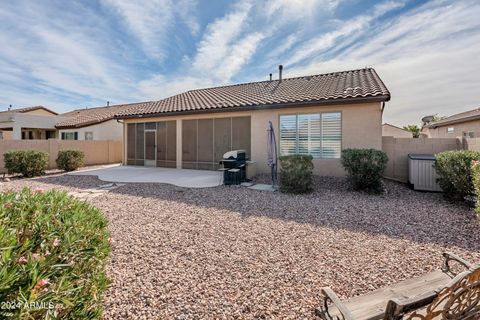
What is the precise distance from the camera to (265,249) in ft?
13.4

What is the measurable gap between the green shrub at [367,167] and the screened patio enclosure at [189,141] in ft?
17.1

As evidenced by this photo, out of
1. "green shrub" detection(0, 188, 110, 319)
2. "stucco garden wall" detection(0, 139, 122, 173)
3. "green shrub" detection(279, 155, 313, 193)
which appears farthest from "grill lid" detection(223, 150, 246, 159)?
"stucco garden wall" detection(0, 139, 122, 173)

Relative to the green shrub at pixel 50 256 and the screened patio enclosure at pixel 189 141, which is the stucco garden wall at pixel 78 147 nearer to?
the screened patio enclosure at pixel 189 141

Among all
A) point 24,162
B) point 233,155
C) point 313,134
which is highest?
point 313,134

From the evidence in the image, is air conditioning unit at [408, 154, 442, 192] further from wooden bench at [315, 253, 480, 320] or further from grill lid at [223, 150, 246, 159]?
wooden bench at [315, 253, 480, 320]

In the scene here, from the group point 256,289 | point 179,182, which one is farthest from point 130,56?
point 256,289

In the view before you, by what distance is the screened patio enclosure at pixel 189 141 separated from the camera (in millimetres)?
12383

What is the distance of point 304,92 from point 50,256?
39.5ft

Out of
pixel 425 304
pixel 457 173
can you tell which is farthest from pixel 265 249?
pixel 457 173

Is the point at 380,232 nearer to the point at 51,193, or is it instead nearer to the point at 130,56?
the point at 51,193

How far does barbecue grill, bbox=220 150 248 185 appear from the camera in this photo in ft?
31.4

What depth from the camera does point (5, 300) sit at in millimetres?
1104

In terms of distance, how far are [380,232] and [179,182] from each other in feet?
24.8

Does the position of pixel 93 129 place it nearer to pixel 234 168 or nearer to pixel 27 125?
pixel 27 125
